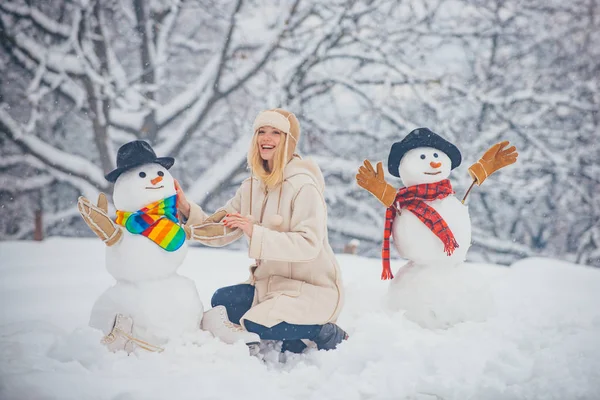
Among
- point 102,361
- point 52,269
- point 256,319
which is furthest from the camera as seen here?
point 52,269

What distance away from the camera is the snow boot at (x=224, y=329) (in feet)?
7.55

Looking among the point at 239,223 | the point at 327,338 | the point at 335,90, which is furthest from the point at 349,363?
the point at 335,90

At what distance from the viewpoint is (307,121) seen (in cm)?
780

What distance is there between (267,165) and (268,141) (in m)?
0.14

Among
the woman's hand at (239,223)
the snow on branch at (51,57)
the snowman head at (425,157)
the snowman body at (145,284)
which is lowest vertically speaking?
the snowman body at (145,284)

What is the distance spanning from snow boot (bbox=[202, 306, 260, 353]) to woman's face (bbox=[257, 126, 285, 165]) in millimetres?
736

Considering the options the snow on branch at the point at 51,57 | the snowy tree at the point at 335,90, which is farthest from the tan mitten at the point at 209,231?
the snow on branch at the point at 51,57

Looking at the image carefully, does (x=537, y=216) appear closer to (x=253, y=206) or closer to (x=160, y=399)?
(x=253, y=206)

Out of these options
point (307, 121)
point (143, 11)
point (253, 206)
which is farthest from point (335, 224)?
point (253, 206)

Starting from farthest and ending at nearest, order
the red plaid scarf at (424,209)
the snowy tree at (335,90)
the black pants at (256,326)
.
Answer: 1. the snowy tree at (335,90)
2. the red plaid scarf at (424,209)
3. the black pants at (256,326)

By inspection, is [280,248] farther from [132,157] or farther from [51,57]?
[51,57]

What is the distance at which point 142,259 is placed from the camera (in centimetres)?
225

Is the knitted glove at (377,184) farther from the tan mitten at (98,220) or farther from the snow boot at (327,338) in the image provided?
the tan mitten at (98,220)

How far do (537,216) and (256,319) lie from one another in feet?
27.2
